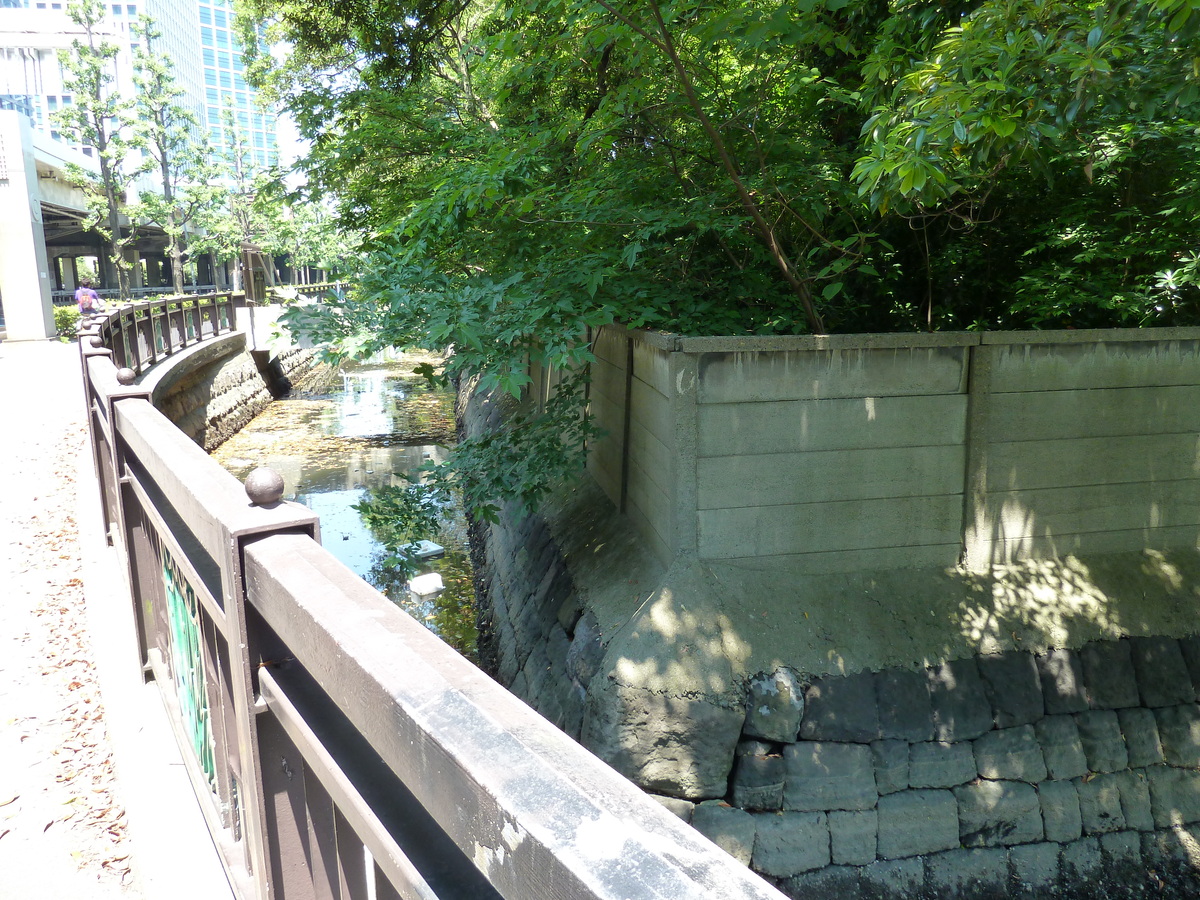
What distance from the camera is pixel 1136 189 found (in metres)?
5.96

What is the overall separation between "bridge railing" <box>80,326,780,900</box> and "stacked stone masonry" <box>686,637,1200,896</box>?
319 cm

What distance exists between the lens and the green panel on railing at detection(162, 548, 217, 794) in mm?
Answer: 2375

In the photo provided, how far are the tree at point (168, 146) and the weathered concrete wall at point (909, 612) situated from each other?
37.4 meters

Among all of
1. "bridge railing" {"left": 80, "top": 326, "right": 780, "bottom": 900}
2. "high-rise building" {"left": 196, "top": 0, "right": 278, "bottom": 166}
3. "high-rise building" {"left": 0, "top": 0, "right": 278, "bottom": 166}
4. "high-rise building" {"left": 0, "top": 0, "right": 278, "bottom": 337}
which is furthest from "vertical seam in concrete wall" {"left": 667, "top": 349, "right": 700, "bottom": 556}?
"high-rise building" {"left": 196, "top": 0, "right": 278, "bottom": 166}

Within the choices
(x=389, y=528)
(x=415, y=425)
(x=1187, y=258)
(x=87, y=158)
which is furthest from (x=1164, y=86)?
(x=87, y=158)

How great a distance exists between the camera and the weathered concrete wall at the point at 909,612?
4.82m

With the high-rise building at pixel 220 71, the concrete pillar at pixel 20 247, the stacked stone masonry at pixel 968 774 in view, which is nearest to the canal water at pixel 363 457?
the stacked stone masonry at pixel 968 774

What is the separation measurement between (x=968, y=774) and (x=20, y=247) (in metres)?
32.3

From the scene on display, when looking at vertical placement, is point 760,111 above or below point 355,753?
above

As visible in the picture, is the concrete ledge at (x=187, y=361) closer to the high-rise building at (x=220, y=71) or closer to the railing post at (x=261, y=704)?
the railing post at (x=261, y=704)

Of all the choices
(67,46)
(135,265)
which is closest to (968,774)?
(135,265)

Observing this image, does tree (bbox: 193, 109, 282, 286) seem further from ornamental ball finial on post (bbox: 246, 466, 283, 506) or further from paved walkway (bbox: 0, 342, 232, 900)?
ornamental ball finial on post (bbox: 246, 466, 283, 506)

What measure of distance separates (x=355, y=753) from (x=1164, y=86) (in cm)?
439

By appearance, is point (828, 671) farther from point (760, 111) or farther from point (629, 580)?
point (760, 111)
